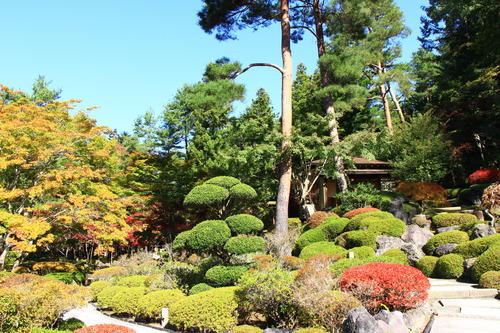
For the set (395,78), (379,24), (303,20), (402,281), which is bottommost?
(402,281)

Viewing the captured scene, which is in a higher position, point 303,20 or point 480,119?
point 303,20

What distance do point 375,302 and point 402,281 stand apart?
1.70 ft

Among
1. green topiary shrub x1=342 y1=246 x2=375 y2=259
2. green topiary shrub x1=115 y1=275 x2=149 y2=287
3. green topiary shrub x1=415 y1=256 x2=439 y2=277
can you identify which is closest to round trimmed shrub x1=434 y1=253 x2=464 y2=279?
green topiary shrub x1=415 y1=256 x2=439 y2=277

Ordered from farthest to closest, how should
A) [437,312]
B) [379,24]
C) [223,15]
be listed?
[379,24]
[223,15]
[437,312]

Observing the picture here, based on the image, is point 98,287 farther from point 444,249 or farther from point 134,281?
point 444,249

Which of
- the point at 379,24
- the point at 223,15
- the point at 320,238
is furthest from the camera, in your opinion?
the point at 379,24

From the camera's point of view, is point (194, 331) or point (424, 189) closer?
point (194, 331)

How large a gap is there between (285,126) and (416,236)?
19.2ft

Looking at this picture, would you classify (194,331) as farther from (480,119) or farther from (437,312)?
(480,119)

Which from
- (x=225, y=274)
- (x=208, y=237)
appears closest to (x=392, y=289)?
(x=225, y=274)

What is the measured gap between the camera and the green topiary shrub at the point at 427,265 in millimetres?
8516

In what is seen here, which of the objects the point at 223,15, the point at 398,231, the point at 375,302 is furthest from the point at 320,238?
the point at 223,15

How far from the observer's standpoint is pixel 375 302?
550 centimetres

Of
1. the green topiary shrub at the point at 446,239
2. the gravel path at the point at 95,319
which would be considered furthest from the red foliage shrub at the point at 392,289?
the green topiary shrub at the point at 446,239
